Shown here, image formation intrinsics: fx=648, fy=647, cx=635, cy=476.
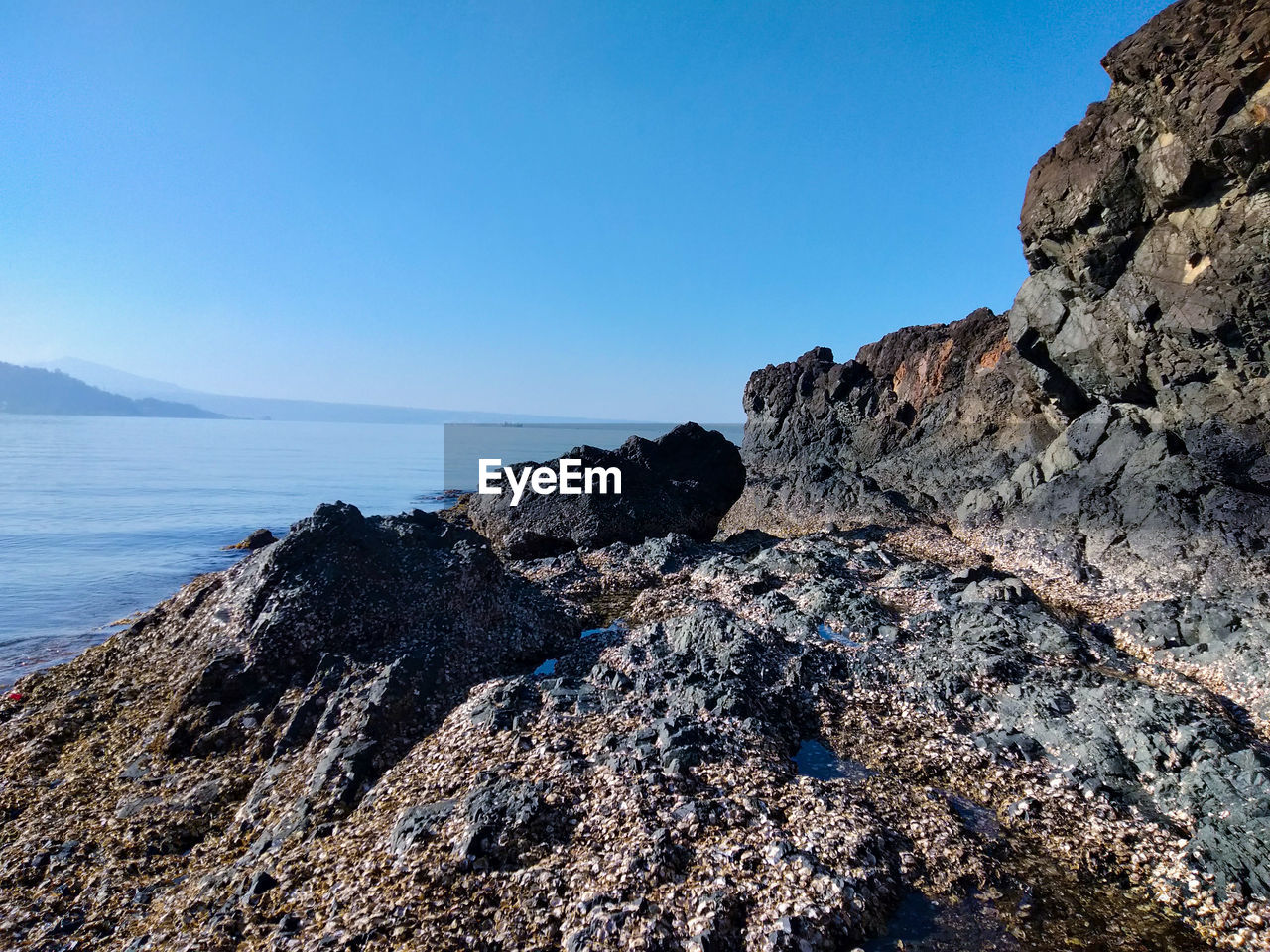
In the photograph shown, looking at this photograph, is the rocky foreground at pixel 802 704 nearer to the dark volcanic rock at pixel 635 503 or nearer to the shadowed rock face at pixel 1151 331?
the shadowed rock face at pixel 1151 331

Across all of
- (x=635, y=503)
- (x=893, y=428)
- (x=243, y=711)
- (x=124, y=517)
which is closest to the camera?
(x=243, y=711)

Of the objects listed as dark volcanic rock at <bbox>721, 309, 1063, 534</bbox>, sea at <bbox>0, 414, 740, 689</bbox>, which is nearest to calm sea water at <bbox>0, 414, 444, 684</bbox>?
sea at <bbox>0, 414, 740, 689</bbox>

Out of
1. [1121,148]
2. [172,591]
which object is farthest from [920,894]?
[172,591]

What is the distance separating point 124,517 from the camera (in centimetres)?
4381

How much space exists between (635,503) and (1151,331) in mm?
20034

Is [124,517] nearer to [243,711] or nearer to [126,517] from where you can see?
[126,517]

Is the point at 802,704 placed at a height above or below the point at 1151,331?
below

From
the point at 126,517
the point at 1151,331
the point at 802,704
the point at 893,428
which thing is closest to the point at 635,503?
the point at 802,704

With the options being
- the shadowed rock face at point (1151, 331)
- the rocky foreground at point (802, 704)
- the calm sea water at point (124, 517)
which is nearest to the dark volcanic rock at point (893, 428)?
the shadowed rock face at point (1151, 331)

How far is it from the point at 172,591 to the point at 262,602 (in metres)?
15.5

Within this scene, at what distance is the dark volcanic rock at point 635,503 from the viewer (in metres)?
28.5

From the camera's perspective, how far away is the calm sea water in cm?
2345

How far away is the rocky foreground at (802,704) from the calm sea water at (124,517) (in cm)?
939

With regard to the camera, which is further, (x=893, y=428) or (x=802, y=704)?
(x=893, y=428)
